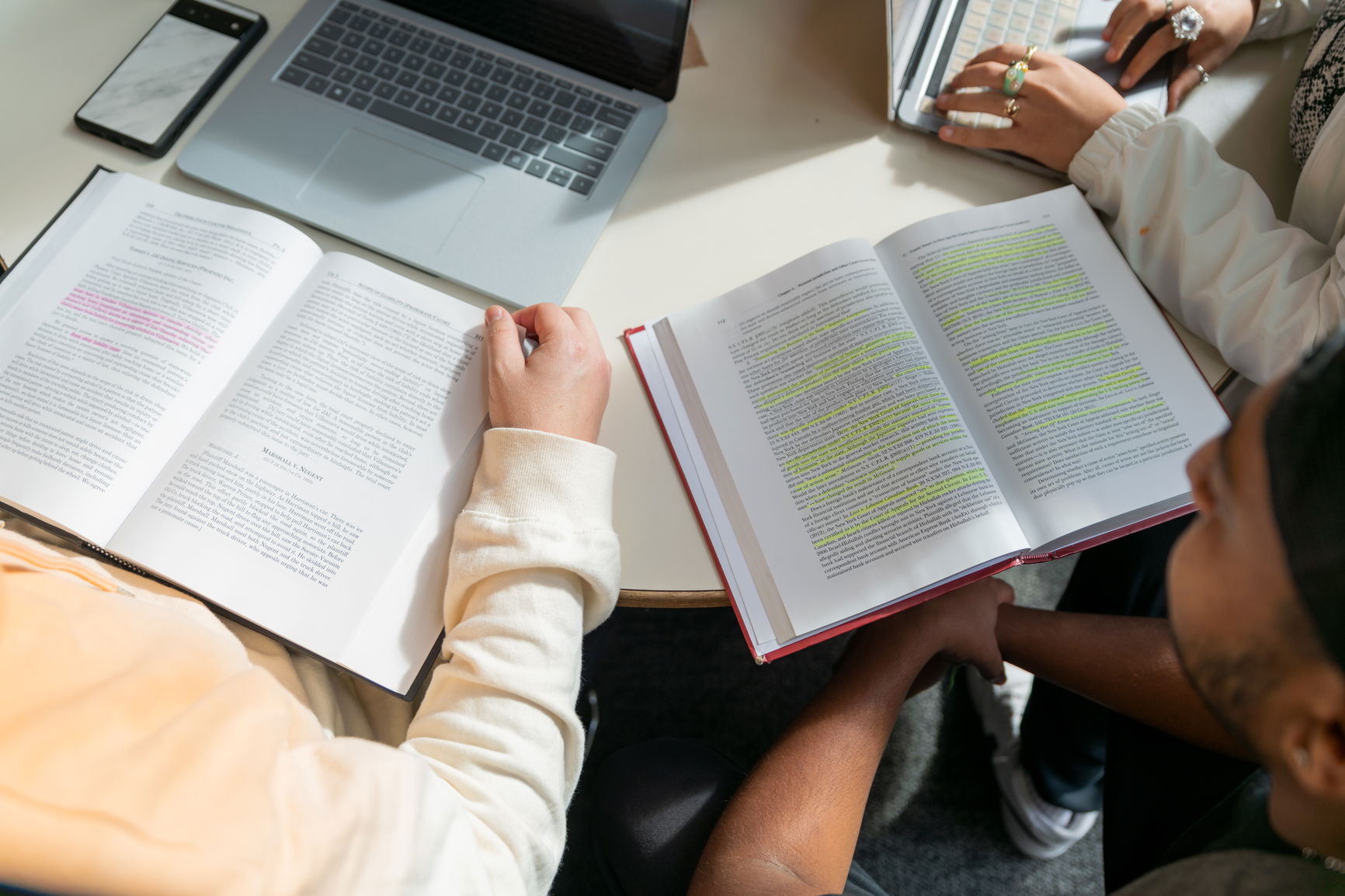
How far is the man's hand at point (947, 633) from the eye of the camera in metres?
0.78

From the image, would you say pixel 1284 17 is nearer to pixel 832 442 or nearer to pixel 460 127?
pixel 832 442

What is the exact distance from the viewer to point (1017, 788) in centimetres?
111

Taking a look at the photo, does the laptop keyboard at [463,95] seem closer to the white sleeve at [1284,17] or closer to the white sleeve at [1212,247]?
the white sleeve at [1212,247]

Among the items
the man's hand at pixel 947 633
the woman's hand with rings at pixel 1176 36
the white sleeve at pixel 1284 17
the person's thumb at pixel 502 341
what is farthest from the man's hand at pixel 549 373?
the white sleeve at pixel 1284 17

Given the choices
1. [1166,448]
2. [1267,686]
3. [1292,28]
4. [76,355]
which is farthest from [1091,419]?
[76,355]

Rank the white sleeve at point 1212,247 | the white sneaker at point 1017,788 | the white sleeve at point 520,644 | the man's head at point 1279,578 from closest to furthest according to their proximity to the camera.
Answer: the man's head at point 1279,578
the white sleeve at point 520,644
the white sleeve at point 1212,247
the white sneaker at point 1017,788

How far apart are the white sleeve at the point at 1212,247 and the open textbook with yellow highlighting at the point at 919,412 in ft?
0.09

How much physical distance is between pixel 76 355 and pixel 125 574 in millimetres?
179

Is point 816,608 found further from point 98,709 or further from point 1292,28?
point 1292,28

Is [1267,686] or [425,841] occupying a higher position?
[1267,686]

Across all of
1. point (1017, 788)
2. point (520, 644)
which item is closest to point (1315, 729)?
point (520, 644)

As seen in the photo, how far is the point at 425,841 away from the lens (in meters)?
0.46

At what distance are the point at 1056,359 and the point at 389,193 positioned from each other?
0.60m

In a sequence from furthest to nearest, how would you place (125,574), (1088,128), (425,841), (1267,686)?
(1088,128) → (125,574) → (425,841) → (1267,686)
